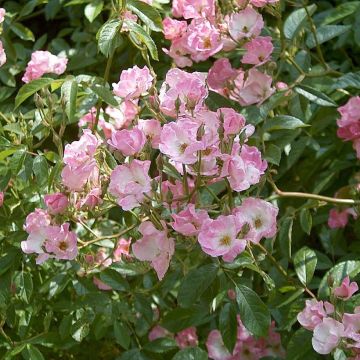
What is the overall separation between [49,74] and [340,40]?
0.94m

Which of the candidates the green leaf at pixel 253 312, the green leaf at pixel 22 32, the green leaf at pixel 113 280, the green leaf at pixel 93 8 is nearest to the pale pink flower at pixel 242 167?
the green leaf at pixel 253 312

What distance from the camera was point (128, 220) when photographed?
72.5 inches

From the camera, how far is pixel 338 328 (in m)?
1.45

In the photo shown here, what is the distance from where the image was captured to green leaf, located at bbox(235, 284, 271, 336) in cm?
151

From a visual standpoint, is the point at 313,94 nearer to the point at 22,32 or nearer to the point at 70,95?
the point at 70,95

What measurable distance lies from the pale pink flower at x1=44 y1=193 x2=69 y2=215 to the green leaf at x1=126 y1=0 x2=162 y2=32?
0.39 meters

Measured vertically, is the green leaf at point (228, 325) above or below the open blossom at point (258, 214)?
below

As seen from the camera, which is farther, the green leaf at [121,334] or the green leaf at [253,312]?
the green leaf at [121,334]

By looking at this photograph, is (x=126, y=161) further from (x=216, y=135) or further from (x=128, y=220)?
(x=128, y=220)

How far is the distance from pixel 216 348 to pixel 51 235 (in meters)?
0.57

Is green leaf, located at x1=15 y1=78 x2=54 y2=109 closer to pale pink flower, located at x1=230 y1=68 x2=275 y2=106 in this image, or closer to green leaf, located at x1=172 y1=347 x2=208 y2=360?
pale pink flower, located at x1=230 y1=68 x2=275 y2=106

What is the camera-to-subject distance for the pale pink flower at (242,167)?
1.41m

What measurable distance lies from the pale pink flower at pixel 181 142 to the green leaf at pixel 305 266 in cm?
45

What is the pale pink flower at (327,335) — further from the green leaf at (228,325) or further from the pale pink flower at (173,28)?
the pale pink flower at (173,28)
